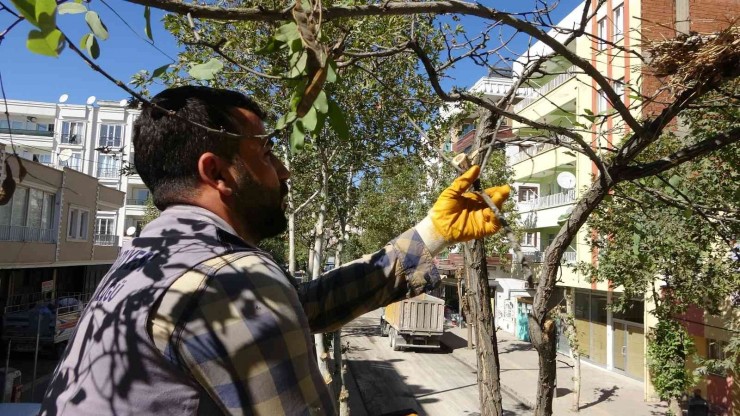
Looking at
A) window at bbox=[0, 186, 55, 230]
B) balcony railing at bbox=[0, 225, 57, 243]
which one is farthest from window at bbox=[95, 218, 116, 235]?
balcony railing at bbox=[0, 225, 57, 243]

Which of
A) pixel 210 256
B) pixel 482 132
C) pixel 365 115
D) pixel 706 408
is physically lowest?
pixel 706 408

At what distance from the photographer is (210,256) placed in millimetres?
1111

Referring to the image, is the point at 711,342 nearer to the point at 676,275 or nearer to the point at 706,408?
the point at 706,408

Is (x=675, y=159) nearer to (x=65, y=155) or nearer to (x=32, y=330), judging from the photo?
(x=32, y=330)

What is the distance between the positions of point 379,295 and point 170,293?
3.44 feet

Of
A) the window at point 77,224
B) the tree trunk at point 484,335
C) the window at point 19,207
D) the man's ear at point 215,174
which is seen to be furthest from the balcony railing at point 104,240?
the man's ear at point 215,174

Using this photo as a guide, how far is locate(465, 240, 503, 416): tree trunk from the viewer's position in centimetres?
295

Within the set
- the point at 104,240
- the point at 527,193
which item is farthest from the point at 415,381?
the point at 104,240

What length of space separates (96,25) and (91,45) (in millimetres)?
54

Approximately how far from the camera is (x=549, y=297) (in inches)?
92.5

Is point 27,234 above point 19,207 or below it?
below

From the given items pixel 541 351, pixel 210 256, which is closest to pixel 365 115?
pixel 541 351

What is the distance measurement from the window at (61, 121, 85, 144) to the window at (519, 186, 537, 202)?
27.9 m

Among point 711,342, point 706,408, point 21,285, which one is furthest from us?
point 21,285
